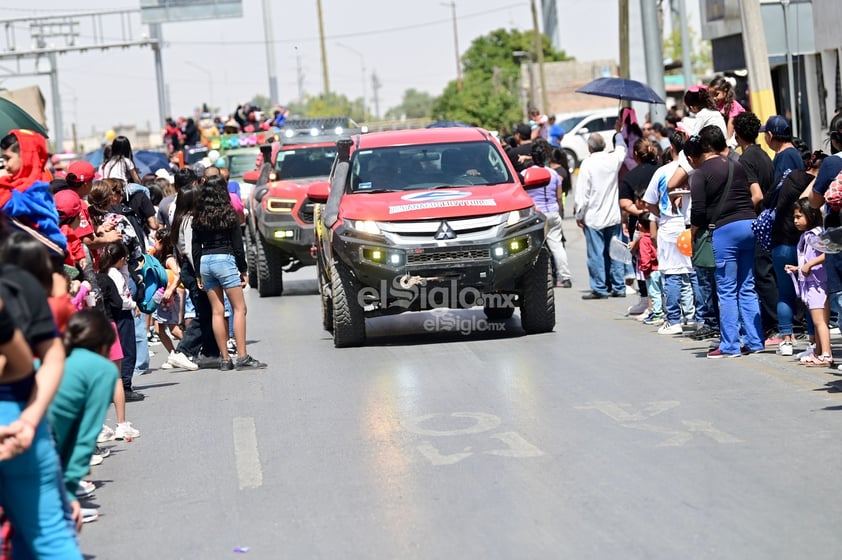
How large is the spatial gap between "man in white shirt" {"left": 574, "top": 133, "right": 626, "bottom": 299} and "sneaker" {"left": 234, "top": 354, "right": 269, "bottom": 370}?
17.5 feet

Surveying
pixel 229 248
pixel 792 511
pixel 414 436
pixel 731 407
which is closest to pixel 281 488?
pixel 414 436

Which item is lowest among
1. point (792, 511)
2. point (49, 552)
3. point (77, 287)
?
point (792, 511)

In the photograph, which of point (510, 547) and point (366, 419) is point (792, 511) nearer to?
point (510, 547)

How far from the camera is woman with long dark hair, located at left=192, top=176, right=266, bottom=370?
489 inches

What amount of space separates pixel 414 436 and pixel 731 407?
222 centimetres

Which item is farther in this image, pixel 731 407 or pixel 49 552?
pixel 731 407

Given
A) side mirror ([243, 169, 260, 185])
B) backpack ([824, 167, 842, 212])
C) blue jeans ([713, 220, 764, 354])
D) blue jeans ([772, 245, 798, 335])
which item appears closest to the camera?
backpack ([824, 167, 842, 212])

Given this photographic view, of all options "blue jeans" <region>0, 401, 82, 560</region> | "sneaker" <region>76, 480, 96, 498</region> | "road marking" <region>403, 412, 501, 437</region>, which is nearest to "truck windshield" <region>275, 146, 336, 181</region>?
"road marking" <region>403, 412, 501, 437</region>

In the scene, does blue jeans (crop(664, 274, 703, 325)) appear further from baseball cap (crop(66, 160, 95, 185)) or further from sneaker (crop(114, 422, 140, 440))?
sneaker (crop(114, 422, 140, 440))

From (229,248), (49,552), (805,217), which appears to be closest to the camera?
(49,552)

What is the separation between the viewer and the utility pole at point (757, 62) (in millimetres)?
17203

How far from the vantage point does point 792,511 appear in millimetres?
6770

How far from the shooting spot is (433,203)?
13.4 m

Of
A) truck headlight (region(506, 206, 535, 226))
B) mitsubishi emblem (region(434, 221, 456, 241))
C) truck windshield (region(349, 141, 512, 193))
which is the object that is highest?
truck windshield (region(349, 141, 512, 193))
